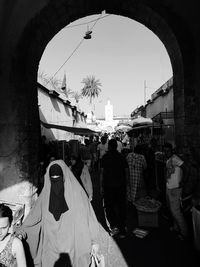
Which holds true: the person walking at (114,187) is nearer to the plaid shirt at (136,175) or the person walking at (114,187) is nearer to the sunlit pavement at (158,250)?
the sunlit pavement at (158,250)

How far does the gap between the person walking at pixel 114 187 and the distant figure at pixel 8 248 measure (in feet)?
8.03

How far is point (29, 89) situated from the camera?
528cm

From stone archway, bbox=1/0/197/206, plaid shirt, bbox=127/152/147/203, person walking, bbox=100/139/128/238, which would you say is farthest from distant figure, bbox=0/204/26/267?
plaid shirt, bbox=127/152/147/203

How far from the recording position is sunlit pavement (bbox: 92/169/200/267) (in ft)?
10.9

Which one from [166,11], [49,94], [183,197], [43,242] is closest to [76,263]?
[43,242]

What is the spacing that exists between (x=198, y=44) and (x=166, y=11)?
3.35 feet

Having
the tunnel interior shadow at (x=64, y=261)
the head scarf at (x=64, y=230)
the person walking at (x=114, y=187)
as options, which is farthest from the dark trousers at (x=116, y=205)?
the tunnel interior shadow at (x=64, y=261)

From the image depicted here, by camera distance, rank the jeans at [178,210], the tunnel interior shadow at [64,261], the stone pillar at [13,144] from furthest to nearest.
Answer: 1. the stone pillar at [13,144]
2. the jeans at [178,210]
3. the tunnel interior shadow at [64,261]

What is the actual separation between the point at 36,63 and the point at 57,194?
148 inches

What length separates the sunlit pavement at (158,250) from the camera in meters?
3.32

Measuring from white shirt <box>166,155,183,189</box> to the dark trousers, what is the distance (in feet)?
2.86

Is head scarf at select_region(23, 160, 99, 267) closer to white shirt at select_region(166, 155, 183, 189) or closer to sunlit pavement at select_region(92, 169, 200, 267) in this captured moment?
sunlit pavement at select_region(92, 169, 200, 267)

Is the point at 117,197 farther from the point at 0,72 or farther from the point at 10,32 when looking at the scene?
the point at 10,32

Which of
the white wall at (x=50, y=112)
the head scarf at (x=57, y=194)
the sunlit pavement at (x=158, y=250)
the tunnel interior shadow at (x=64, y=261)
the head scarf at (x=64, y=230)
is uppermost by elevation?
the white wall at (x=50, y=112)
